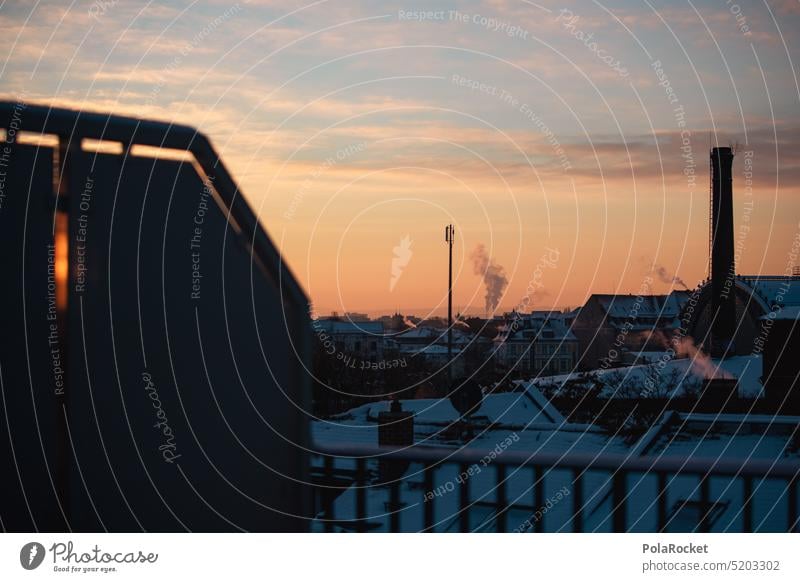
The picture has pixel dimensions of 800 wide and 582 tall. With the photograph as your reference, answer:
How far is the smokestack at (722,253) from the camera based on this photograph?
30.5 meters

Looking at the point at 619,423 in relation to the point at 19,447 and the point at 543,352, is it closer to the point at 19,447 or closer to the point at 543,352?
the point at 19,447

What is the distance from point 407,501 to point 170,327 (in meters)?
1.59

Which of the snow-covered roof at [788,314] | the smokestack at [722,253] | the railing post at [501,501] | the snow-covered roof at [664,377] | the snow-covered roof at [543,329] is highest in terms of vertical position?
the smokestack at [722,253]

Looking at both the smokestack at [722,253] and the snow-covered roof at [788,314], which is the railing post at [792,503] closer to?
the snow-covered roof at [788,314]

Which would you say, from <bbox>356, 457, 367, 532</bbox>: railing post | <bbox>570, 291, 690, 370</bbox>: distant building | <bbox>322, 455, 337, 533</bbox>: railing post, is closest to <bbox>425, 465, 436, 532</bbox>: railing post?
<bbox>356, 457, 367, 532</bbox>: railing post

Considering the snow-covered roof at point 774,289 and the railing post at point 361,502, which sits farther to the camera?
Result: the snow-covered roof at point 774,289

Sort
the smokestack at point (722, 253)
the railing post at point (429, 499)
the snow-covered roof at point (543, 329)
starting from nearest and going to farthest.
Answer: the railing post at point (429, 499) < the snow-covered roof at point (543, 329) < the smokestack at point (722, 253)

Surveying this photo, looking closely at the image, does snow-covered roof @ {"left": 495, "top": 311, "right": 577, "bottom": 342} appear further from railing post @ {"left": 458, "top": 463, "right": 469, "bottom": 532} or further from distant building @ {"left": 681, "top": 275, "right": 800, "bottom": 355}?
railing post @ {"left": 458, "top": 463, "right": 469, "bottom": 532}

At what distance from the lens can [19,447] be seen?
3.05 metres

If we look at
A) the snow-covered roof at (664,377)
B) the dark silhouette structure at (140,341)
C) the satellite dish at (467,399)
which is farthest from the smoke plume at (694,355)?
the dark silhouette structure at (140,341)

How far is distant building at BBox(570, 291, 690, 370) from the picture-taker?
2642 centimetres
